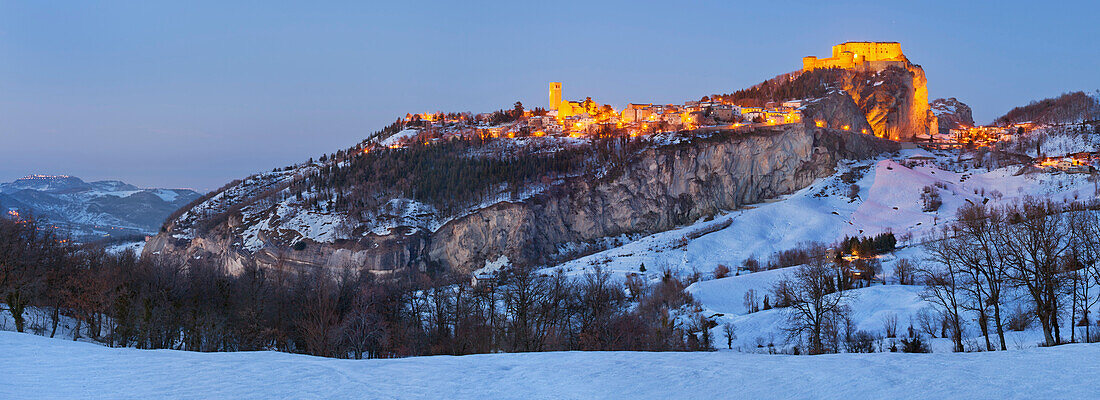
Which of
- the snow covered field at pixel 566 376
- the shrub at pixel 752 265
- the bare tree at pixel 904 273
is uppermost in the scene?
the shrub at pixel 752 265

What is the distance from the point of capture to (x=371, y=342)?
3716cm

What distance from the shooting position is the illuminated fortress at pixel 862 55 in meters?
148

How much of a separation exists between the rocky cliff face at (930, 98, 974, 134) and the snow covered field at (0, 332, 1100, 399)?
18384 cm

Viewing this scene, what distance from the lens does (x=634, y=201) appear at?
377 feet

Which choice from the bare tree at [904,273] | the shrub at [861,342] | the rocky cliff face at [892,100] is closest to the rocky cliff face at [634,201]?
the rocky cliff face at [892,100]

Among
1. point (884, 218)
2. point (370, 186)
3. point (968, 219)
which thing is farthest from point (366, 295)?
point (370, 186)

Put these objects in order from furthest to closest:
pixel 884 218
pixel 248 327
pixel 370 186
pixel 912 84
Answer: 1. pixel 912 84
2. pixel 370 186
3. pixel 884 218
4. pixel 248 327

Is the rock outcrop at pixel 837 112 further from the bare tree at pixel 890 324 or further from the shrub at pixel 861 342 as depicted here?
the shrub at pixel 861 342

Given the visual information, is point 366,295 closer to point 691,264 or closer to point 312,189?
point 691,264

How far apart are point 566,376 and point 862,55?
519ft

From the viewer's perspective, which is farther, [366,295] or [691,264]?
[691,264]

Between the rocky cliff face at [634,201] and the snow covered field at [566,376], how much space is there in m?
90.3

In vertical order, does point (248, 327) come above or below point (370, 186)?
below

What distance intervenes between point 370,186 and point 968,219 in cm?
10368
